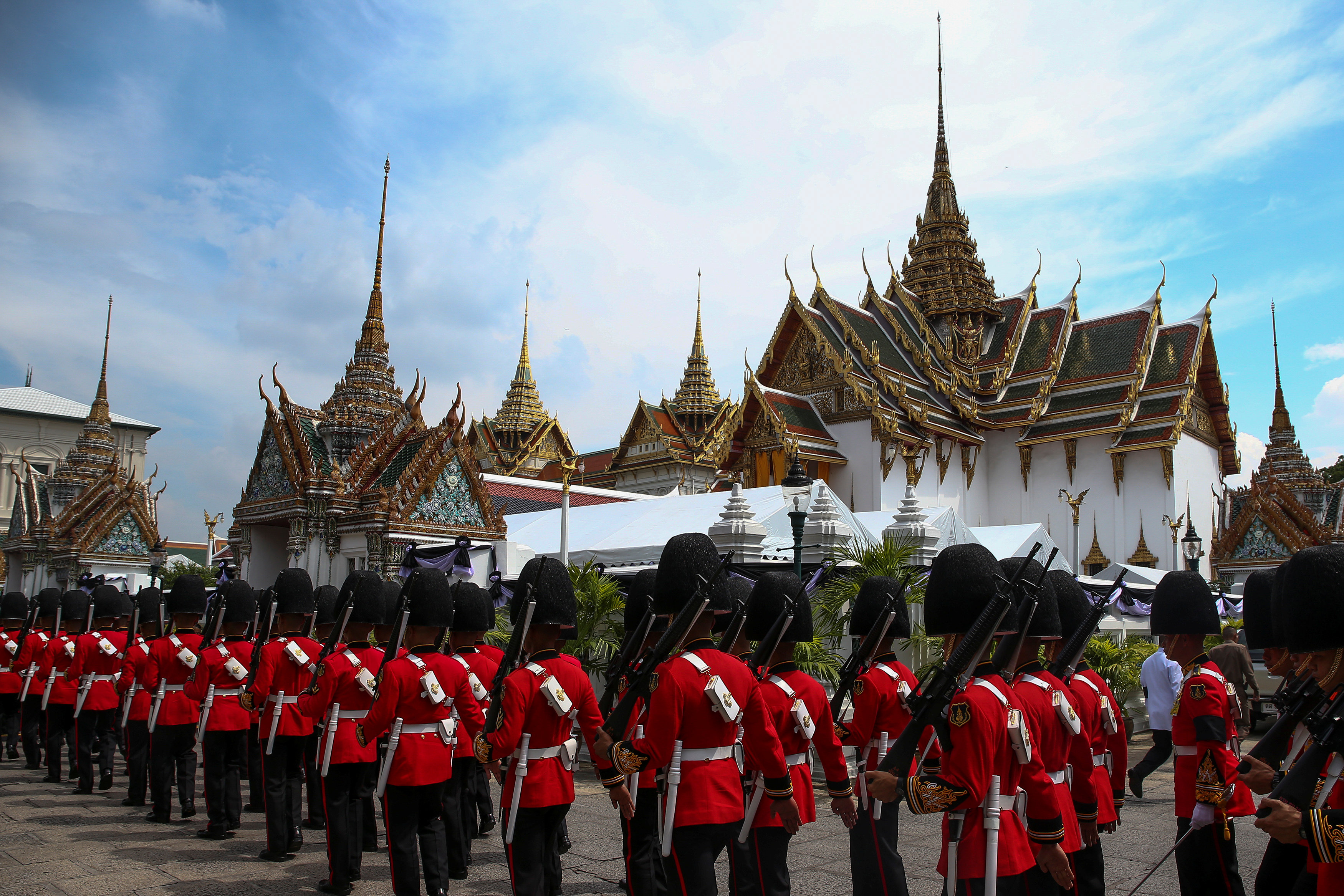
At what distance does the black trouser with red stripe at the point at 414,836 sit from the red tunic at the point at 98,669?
17.6 ft

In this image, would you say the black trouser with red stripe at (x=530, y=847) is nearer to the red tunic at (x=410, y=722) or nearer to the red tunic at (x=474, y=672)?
the red tunic at (x=410, y=722)

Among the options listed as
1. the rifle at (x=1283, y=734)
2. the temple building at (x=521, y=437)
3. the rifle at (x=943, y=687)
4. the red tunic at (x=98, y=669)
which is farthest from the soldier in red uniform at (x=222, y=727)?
the temple building at (x=521, y=437)

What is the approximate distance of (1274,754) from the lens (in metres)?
3.53

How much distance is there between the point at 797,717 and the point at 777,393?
2780 centimetres

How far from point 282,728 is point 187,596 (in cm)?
260

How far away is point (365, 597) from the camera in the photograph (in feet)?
22.0

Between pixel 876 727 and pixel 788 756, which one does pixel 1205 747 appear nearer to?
pixel 876 727

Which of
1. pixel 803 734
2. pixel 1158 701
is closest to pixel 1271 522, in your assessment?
pixel 1158 701

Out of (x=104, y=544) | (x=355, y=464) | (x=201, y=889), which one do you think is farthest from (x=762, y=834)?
(x=104, y=544)

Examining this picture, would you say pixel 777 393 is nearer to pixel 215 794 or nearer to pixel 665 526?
pixel 665 526

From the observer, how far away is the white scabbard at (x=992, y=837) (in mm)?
3350

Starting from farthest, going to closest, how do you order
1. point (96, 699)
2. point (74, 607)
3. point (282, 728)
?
point (74, 607), point (96, 699), point (282, 728)

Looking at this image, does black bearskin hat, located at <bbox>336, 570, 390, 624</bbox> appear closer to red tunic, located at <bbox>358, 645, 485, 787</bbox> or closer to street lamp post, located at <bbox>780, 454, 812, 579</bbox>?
red tunic, located at <bbox>358, 645, 485, 787</bbox>

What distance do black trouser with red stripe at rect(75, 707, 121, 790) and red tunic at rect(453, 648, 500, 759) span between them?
483 centimetres
